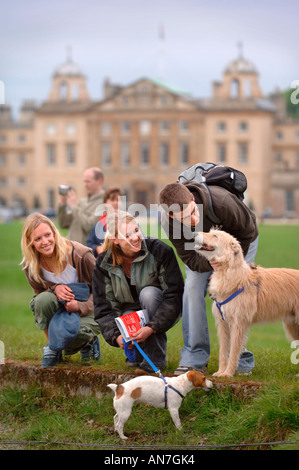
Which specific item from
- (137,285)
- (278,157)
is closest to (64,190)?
(137,285)

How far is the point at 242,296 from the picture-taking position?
204 inches

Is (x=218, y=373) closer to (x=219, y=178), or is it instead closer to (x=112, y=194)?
(x=219, y=178)

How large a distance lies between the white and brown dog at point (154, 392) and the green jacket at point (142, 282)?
585 mm

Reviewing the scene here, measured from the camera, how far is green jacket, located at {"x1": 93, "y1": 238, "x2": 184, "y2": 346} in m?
5.45

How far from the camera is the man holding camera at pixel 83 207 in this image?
8.30 meters

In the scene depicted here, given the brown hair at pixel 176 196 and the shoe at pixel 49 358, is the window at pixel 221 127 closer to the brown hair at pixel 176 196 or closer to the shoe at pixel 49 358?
the shoe at pixel 49 358

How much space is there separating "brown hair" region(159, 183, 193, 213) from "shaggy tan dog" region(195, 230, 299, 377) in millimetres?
440

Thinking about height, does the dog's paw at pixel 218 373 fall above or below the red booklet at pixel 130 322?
below

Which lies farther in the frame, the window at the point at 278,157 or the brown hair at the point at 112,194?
the window at the point at 278,157

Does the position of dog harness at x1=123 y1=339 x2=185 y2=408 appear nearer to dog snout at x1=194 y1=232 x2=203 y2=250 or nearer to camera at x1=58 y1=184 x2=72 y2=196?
dog snout at x1=194 y1=232 x2=203 y2=250

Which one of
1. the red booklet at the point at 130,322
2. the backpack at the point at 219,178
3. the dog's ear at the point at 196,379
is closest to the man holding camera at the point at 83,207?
the backpack at the point at 219,178

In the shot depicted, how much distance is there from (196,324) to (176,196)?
117 centimetres
